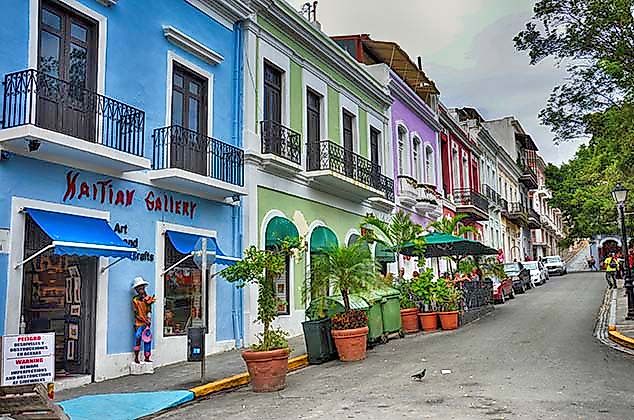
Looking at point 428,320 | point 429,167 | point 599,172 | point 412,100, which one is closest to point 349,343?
point 428,320

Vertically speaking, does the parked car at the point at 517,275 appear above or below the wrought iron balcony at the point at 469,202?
below

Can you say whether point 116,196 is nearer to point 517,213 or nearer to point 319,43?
point 319,43

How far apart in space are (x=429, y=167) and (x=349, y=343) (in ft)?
54.4

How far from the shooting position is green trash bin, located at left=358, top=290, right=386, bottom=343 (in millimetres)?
14000

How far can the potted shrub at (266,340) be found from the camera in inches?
381

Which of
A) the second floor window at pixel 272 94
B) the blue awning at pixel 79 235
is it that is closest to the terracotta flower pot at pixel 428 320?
the second floor window at pixel 272 94

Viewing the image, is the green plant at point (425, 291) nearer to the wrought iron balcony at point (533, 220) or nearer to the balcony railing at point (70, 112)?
the balcony railing at point (70, 112)

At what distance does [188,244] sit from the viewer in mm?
12875

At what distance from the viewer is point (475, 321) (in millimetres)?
19172

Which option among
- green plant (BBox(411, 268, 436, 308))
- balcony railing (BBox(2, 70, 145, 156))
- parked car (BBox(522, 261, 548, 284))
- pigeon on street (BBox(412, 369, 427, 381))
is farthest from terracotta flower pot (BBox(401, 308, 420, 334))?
parked car (BBox(522, 261, 548, 284))

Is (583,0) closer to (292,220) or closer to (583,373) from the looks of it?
(583,373)

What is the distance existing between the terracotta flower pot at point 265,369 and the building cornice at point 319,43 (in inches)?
355

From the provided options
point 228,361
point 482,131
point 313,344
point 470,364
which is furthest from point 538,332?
point 482,131

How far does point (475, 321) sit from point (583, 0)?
9.99 m
